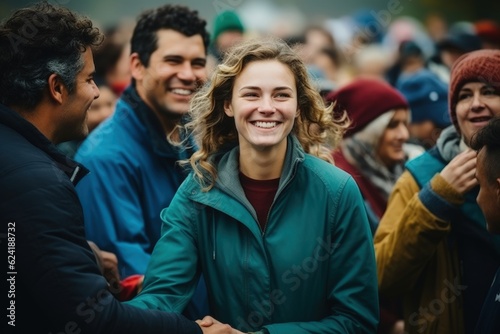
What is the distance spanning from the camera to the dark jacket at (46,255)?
10.6 ft

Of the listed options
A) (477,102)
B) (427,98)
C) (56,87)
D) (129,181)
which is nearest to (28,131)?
(56,87)

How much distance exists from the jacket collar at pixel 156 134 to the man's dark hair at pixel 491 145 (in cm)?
189

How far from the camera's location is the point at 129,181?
5082 mm

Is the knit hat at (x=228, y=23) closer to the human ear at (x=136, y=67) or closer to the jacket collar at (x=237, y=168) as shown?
the human ear at (x=136, y=67)

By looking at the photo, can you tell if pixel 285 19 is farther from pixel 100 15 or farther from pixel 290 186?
pixel 290 186

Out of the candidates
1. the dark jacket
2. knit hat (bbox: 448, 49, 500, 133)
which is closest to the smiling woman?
the dark jacket

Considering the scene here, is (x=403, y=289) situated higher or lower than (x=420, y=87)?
lower

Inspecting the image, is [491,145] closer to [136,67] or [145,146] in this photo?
[145,146]

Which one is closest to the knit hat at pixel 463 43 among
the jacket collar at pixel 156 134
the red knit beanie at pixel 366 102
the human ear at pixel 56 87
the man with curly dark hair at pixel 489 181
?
the red knit beanie at pixel 366 102

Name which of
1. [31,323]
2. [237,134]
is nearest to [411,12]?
[237,134]

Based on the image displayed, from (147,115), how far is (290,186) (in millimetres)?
1737

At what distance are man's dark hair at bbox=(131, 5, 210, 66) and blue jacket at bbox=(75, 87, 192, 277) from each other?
438 mm

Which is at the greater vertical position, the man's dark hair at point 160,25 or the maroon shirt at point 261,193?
the man's dark hair at point 160,25

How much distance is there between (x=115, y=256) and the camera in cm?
462
